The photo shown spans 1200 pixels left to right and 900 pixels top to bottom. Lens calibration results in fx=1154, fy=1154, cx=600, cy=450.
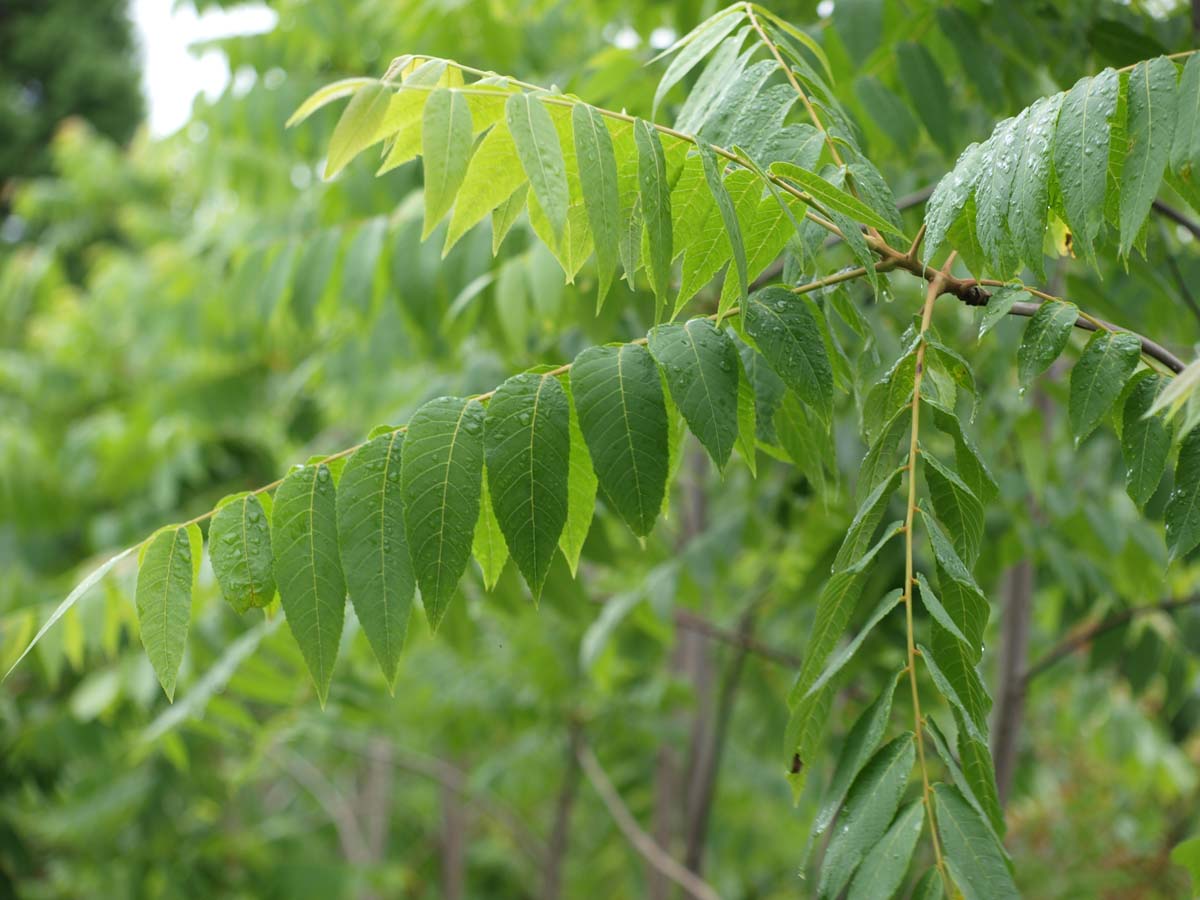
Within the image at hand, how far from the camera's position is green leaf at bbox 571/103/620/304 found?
3.49 feet

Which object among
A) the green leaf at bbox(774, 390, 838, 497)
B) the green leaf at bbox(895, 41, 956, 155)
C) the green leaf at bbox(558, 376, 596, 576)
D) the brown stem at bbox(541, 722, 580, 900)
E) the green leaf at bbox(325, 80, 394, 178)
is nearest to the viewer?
the green leaf at bbox(325, 80, 394, 178)

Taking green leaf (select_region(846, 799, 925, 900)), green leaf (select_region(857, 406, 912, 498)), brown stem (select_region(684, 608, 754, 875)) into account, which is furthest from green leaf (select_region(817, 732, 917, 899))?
brown stem (select_region(684, 608, 754, 875))

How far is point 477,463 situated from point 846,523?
160 centimetres

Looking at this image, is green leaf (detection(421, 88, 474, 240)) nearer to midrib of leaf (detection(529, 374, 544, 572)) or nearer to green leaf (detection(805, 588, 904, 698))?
midrib of leaf (detection(529, 374, 544, 572))

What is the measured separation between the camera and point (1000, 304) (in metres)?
1.13

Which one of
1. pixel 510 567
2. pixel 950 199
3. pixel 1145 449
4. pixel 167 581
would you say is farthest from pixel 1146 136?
pixel 510 567

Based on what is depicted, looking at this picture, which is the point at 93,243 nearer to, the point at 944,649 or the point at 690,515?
the point at 690,515

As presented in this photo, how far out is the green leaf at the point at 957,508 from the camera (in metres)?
1.05

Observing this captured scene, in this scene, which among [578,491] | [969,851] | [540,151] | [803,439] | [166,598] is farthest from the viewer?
[803,439]

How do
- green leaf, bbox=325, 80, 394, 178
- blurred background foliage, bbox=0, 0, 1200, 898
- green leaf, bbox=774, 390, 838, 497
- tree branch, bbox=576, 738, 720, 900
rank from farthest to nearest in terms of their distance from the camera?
tree branch, bbox=576, 738, 720, 900 → blurred background foliage, bbox=0, 0, 1200, 898 → green leaf, bbox=774, 390, 838, 497 → green leaf, bbox=325, 80, 394, 178

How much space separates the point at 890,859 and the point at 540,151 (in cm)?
68

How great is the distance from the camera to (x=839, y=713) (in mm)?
2852

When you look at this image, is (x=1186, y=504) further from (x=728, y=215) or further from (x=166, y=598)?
(x=166, y=598)

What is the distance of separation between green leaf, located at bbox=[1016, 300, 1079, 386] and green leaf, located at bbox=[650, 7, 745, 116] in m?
0.52
